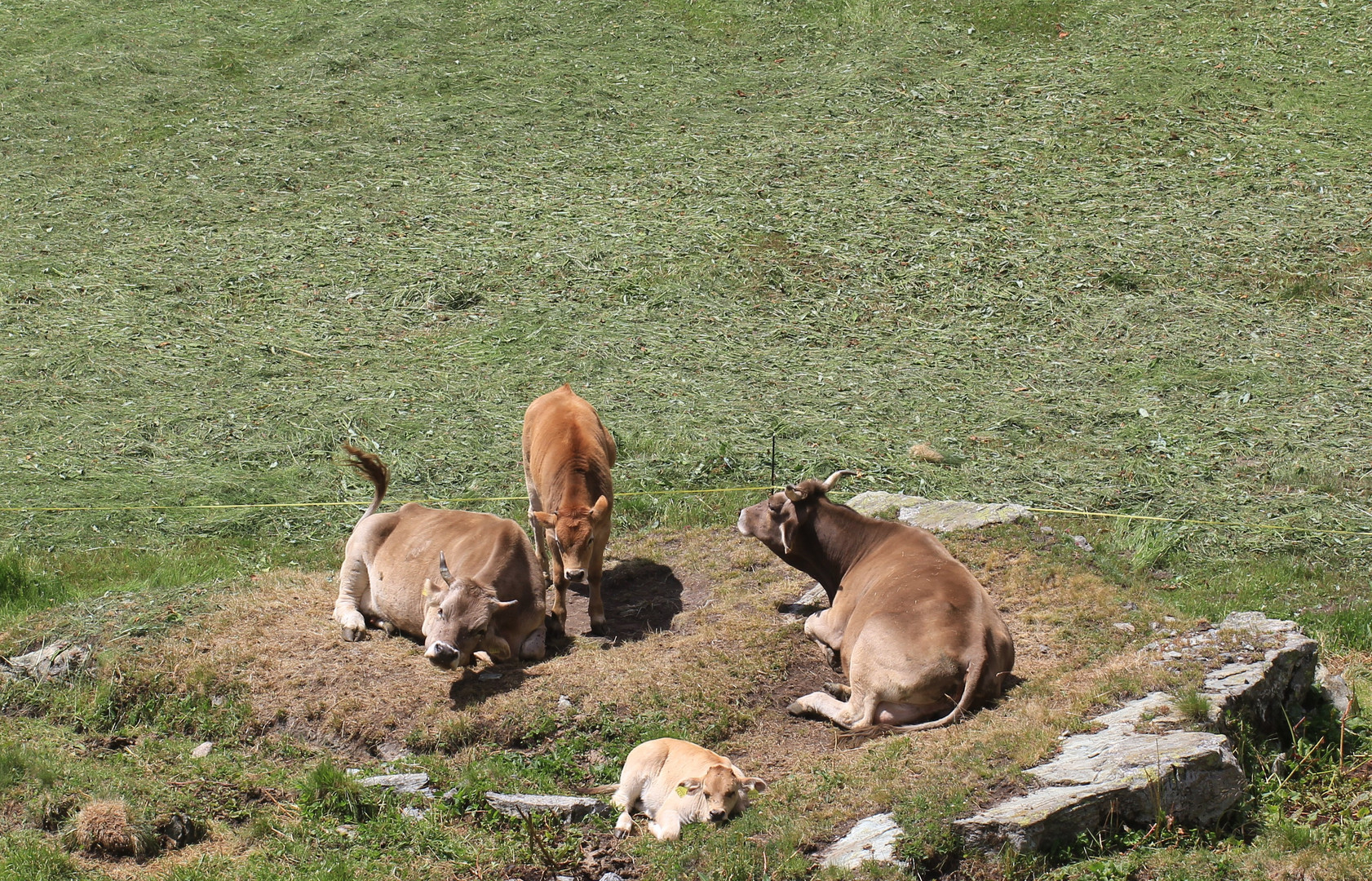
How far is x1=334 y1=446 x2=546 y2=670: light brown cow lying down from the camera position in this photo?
365 inches

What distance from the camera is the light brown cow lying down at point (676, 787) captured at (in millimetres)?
7082

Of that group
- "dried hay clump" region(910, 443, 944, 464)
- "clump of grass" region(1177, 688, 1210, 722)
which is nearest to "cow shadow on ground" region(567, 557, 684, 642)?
"dried hay clump" region(910, 443, 944, 464)

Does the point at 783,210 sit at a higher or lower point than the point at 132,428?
higher

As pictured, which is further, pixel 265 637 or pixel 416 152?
pixel 416 152

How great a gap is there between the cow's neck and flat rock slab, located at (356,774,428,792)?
3.76 metres

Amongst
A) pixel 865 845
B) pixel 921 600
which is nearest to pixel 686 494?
pixel 921 600

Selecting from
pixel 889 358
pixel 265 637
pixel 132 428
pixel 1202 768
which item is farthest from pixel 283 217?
pixel 1202 768

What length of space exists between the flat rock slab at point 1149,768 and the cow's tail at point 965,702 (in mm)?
756

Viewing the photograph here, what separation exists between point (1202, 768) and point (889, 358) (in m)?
9.78

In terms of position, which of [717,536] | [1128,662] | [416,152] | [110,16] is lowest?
[717,536]

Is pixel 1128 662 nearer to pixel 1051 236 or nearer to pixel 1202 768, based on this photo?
pixel 1202 768

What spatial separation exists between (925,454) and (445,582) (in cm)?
609

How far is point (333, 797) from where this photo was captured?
772cm

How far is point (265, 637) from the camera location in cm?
995
